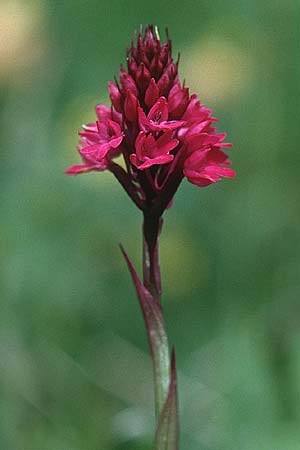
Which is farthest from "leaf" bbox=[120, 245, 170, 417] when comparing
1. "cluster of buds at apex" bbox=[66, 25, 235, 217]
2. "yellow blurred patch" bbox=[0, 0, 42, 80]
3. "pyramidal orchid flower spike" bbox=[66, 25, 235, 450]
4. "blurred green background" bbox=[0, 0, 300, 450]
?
"yellow blurred patch" bbox=[0, 0, 42, 80]

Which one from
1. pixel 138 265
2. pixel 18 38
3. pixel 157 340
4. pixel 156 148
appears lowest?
pixel 138 265

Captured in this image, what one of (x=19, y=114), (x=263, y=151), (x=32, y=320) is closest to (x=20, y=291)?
(x=32, y=320)

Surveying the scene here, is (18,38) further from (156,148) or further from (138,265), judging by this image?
(156,148)

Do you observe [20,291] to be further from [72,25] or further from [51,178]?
[72,25]

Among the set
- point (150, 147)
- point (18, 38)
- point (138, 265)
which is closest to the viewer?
point (150, 147)

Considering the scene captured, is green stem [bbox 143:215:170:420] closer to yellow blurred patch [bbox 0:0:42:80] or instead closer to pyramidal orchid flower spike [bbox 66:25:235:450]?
pyramidal orchid flower spike [bbox 66:25:235:450]

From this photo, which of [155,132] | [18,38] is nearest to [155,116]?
[155,132]
